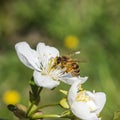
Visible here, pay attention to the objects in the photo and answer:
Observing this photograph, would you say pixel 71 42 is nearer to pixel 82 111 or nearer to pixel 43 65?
pixel 43 65

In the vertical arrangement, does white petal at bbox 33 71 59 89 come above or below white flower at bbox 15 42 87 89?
below

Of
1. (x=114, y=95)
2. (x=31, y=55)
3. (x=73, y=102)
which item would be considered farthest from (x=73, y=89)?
(x=114, y=95)

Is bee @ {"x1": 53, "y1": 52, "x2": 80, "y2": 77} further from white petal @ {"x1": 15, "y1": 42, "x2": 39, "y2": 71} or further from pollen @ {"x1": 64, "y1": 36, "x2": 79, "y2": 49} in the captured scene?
pollen @ {"x1": 64, "y1": 36, "x2": 79, "y2": 49}

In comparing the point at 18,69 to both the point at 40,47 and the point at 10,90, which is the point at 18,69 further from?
the point at 40,47

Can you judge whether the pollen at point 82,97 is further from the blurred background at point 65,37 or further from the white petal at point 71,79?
the blurred background at point 65,37

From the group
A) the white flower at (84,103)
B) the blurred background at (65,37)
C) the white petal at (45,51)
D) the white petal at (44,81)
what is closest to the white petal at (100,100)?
the white flower at (84,103)

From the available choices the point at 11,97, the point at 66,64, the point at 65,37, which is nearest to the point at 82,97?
the point at 66,64

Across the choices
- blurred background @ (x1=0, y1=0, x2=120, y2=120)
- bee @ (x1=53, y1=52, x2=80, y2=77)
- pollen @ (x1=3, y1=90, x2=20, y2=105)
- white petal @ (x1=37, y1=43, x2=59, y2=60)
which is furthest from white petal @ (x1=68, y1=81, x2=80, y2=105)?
pollen @ (x1=3, y1=90, x2=20, y2=105)

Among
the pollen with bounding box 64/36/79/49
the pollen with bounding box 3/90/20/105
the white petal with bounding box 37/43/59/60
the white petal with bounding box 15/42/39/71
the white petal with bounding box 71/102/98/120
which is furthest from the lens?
the pollen with bounding box 64/36/79/49
